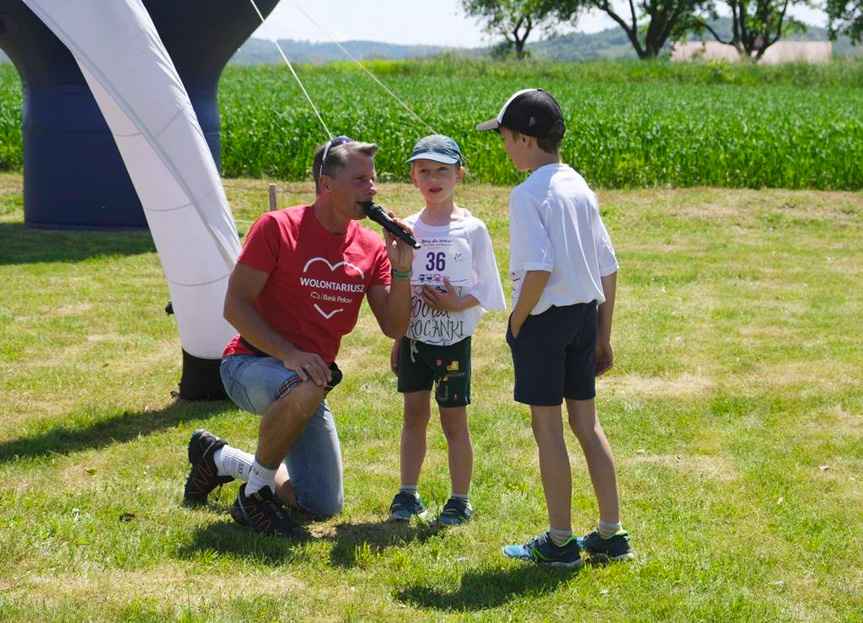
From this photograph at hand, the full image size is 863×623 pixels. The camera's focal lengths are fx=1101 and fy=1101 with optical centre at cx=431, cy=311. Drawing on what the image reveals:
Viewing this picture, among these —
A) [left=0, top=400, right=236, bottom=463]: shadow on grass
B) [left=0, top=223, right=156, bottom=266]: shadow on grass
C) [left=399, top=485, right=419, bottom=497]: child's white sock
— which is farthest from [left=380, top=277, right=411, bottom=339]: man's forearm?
[left=0, top=223, right=156, bottom=266]: shadow on grass

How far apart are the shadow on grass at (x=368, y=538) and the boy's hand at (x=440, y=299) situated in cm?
100

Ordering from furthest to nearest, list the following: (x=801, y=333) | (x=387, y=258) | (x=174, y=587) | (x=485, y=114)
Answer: (x=485, y=114), (x=801, y=333), (x=387, y=258), (x=174, y=587)

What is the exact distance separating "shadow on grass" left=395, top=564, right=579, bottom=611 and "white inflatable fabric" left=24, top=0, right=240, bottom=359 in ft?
8.71

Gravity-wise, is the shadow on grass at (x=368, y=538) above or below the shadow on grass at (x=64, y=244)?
below

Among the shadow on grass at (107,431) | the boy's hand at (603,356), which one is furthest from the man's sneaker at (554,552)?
the shadow on grass at (107,431)

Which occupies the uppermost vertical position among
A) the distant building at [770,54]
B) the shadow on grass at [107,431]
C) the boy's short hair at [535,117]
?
the distant building at [770,54]

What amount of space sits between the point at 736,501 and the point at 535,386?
1.68 m

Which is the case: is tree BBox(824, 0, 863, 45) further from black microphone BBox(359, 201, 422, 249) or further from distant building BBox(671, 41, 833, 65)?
black microphone BBox(359, 201, 422, 249)

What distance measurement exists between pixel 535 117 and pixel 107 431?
3480mm

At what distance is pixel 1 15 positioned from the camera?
1222cm

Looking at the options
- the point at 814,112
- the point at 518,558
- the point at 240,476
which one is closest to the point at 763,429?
the point at 518,558

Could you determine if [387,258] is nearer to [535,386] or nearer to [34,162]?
[535,386]

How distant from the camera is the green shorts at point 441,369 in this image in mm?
4902

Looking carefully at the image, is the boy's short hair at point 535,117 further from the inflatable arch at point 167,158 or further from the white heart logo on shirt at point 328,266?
the inflatable arch at point 167,158
